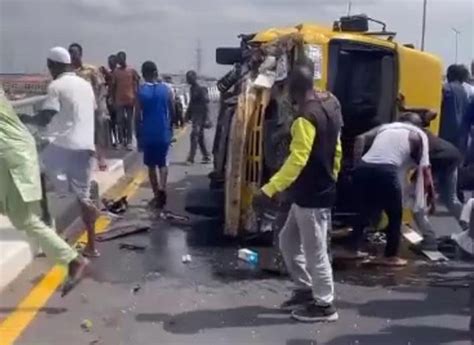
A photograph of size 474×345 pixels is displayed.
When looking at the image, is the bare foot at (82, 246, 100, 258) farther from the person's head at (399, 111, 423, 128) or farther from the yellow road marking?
the person's head at (399, 111, 423, 128)

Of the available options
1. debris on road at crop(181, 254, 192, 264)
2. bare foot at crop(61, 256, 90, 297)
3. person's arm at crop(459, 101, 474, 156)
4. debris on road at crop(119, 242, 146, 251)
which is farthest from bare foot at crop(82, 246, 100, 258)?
person's arm at crop(459, 101, 474, 156)

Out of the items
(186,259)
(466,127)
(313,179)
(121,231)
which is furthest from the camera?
(466,127)

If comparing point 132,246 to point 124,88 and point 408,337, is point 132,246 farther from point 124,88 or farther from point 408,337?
point 124,88

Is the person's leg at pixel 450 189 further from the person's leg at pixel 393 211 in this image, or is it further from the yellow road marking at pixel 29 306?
the yellow road marking at pixel 29 306

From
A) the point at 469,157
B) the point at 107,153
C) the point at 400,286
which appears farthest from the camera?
the point at 107,153

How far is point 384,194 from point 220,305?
2093 millimetres

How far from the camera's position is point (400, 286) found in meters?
8.30

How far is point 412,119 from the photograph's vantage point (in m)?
9.17

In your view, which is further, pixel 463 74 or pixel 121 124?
pixel 121 124

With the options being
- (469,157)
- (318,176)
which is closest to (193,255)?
(318,176)

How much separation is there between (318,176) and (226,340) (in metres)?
1.32

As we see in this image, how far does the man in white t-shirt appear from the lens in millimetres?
8844

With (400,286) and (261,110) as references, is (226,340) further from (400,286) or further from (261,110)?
(261,110)

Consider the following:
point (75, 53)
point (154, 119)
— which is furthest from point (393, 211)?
point (75, 53)
